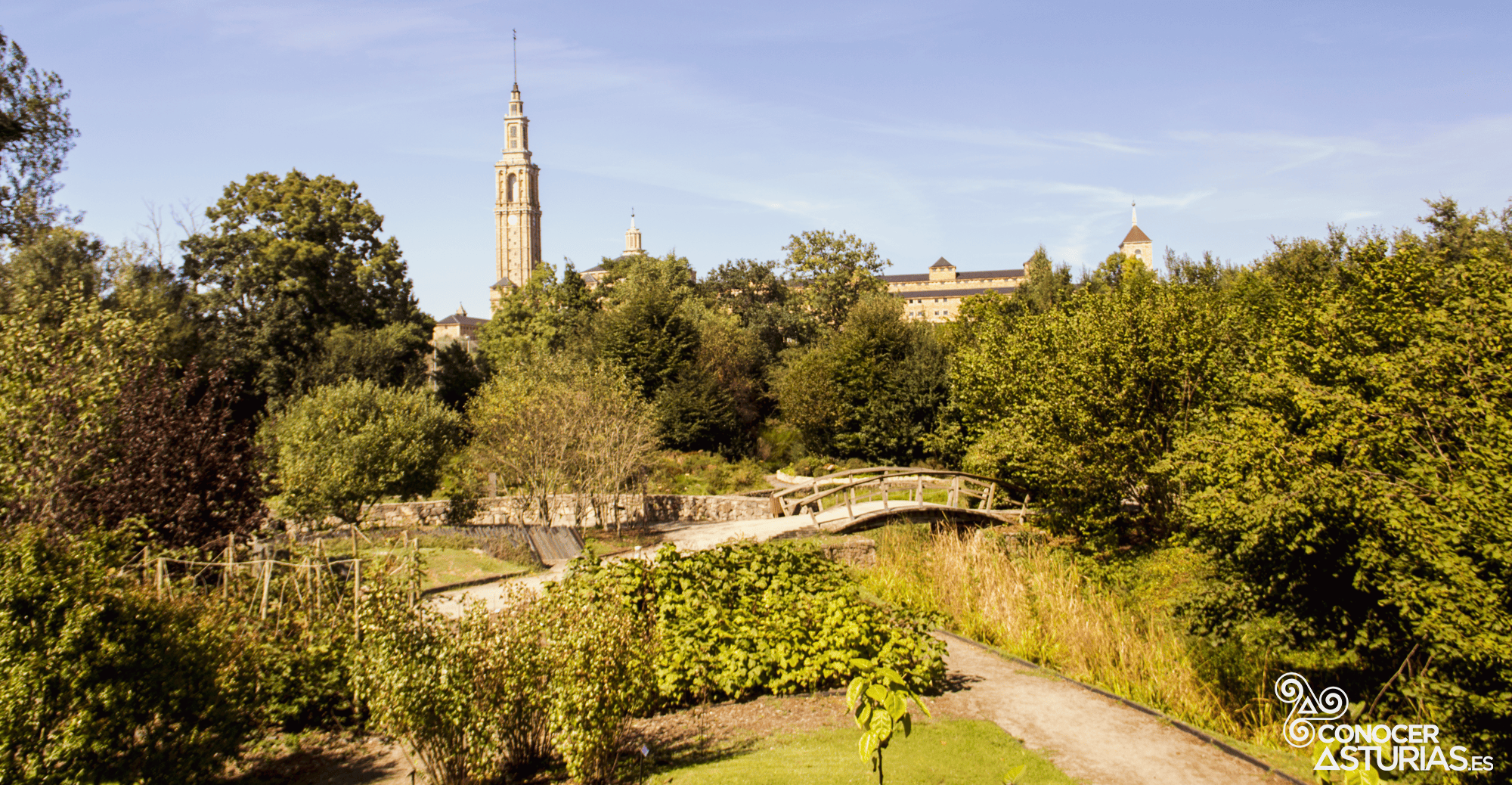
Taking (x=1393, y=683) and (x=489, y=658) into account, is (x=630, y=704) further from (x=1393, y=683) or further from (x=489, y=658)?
(x=1393, y=683)

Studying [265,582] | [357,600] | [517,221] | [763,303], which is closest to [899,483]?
[357,600]

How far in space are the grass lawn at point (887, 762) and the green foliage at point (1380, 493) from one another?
4217 millimetres

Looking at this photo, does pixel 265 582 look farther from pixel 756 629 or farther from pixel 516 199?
pixel 516 199

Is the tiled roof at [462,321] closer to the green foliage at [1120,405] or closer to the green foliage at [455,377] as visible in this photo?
the green foliage at [455,377]

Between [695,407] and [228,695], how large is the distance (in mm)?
31312

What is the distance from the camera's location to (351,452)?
20375 millimetres

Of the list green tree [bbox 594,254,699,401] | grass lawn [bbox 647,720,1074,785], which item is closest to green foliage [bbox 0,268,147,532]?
grass lawn [bbox 647,720,1074,785]

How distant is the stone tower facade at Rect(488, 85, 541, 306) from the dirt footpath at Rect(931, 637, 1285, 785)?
11830 centimetres

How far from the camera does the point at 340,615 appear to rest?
8656mm

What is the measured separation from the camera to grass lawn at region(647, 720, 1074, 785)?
6.08m

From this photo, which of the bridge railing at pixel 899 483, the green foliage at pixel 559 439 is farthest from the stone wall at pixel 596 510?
the bridge railing at pixel 899 483

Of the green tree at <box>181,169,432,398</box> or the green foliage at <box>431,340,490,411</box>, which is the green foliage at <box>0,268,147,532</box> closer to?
the green tree at <box>181,169,432,398</box>

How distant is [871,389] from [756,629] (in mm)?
28107

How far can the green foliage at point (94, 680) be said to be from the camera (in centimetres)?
532
